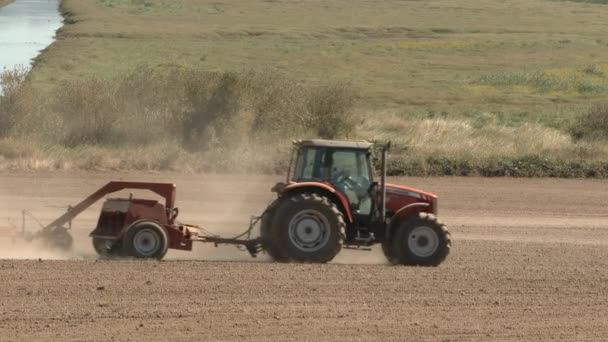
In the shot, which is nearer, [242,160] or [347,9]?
[242,160]

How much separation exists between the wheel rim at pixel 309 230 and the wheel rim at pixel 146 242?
5.63ft

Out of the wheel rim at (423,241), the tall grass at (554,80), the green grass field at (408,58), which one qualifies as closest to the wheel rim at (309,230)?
the wheel rim at (423,241)

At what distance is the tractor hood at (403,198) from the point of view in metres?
14.5

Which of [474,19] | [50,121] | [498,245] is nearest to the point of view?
[498,245]

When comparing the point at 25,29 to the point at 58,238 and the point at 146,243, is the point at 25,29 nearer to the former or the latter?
the point at 58,238

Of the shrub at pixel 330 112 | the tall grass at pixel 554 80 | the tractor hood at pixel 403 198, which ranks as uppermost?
the tall grass at pixel 554 80

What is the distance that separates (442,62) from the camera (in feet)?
206

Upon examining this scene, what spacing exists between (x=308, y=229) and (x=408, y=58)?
168 feet

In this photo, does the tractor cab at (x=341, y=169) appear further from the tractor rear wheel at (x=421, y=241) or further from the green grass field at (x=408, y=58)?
the green grass field at (x=408, y=58)

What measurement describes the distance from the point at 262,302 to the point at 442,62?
5203 cm

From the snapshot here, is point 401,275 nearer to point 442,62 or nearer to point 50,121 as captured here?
point 50,121

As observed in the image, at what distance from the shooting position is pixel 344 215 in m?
14.1

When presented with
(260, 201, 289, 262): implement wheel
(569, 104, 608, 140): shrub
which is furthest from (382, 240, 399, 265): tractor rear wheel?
(569, 104, 608, 140): shrub

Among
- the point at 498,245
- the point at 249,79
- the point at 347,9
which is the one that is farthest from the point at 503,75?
the point at 347,9
